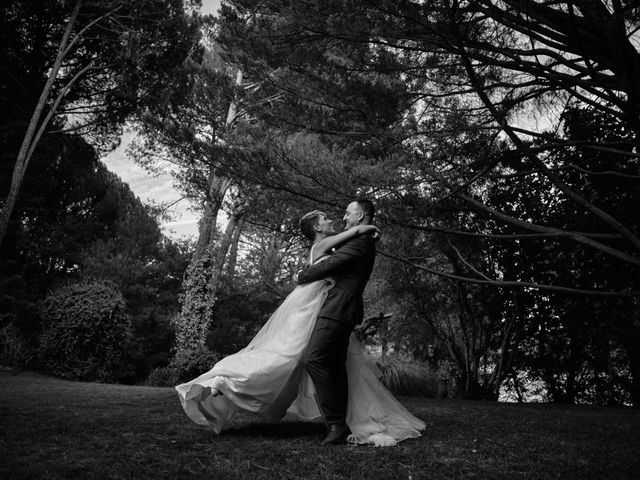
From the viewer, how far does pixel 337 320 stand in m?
3.17

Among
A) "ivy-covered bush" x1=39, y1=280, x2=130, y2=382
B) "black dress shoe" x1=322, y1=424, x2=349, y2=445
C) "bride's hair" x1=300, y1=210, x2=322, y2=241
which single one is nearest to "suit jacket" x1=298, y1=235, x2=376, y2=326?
"bride's hair" x1=300, y1=210, x2=322, y2=241

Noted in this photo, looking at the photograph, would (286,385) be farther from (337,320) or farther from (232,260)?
(232,260)

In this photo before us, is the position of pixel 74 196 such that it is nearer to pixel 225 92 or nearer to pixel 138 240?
pixel 138 240

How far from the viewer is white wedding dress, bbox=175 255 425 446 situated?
304 centimetres

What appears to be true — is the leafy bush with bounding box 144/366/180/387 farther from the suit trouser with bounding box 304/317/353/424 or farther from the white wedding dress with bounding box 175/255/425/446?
the suit trouser with bounding box 304/317/353/424

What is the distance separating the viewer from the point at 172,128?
6516 millimetres

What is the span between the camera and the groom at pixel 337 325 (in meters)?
3.09

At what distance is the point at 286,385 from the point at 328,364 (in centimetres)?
33

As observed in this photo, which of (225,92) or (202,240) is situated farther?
(202,240)

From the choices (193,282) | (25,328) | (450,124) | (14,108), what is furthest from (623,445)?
(14,108)

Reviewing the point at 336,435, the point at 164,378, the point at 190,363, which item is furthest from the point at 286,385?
the point at 164,378

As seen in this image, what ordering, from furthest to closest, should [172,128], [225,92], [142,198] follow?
1. [142,198]
2. [225,92]
3. [172,128]

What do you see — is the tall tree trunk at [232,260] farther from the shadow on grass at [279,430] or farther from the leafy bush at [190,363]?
the shadow on grass at [279,430]

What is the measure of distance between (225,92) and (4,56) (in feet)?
26.0
